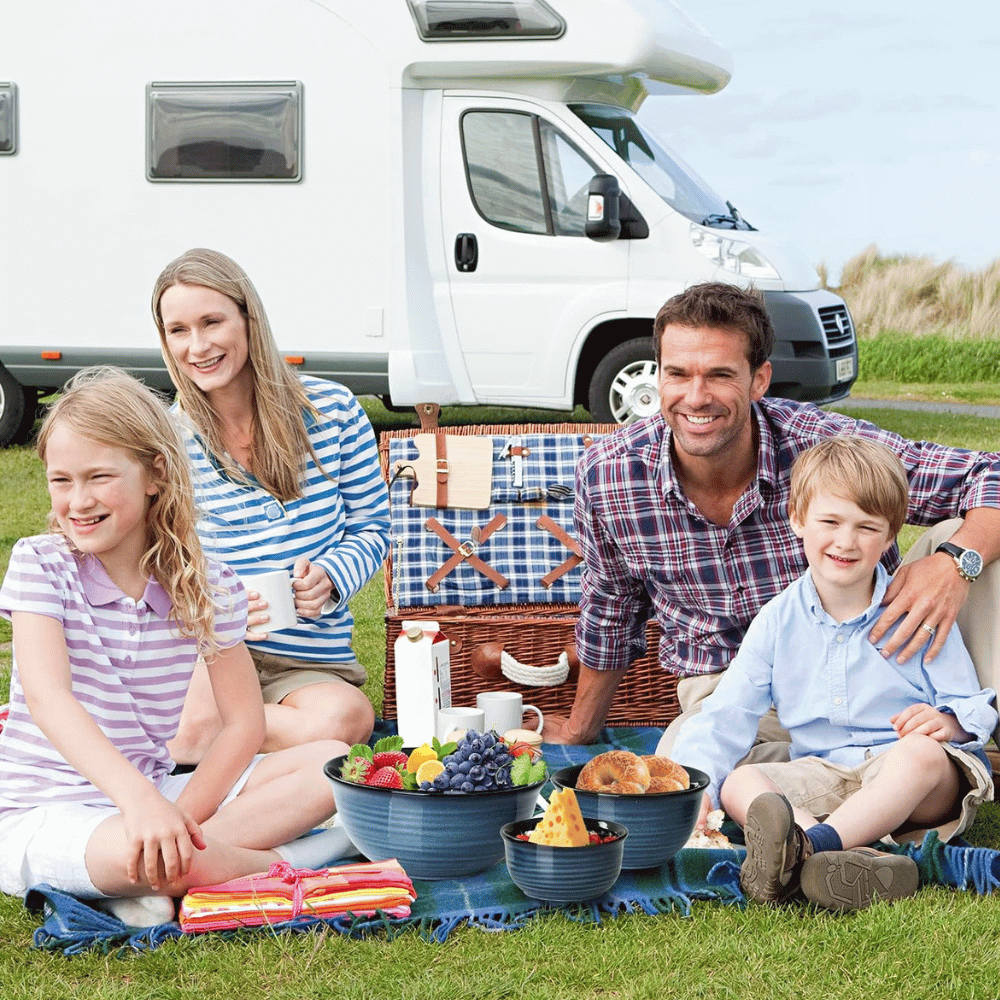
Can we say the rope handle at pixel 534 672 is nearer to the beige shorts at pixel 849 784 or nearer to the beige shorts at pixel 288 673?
the beige shorts at pixel 288 673

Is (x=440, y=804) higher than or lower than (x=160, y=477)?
lower

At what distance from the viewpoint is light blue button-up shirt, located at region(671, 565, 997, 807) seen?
8.82ft

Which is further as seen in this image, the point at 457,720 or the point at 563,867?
the point at 457,720

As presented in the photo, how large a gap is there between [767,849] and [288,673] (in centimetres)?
129

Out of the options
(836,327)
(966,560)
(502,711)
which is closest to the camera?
(966,560)

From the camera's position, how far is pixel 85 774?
2.21 meters

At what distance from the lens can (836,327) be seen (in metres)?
8.59

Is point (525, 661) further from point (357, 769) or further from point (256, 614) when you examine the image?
point (357, 769)

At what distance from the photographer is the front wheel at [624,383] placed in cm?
816

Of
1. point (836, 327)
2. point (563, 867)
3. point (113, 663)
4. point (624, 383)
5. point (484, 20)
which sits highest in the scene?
point (484, 20)

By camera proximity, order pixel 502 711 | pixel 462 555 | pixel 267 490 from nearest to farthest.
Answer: pixel 267 490 < pixel 502 711 < pixel 462 555

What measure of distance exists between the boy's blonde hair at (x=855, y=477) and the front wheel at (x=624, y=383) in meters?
5.39

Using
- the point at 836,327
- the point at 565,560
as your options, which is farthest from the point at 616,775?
the point at 836,327

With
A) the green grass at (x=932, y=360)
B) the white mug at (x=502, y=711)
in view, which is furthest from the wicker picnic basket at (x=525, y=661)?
the green grass at (x=932, y=360)
